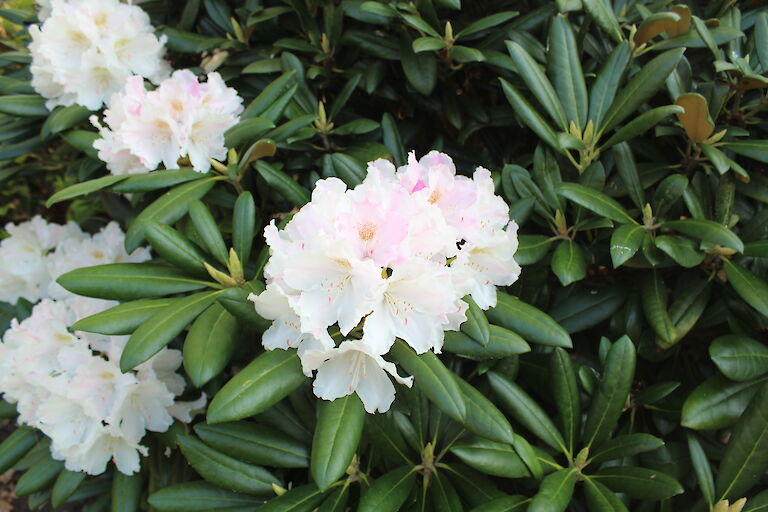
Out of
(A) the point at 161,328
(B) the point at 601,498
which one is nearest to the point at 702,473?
(B) the point at 601,498

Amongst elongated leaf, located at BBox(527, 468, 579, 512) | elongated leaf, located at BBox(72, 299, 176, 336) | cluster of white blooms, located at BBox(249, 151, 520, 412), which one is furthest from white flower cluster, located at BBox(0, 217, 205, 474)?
elongated leaf, located at BBox(527, 468, 579, 512)

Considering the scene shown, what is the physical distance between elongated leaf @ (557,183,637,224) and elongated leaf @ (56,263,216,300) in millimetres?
746

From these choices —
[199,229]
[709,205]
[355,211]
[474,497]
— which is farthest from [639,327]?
[199,229]

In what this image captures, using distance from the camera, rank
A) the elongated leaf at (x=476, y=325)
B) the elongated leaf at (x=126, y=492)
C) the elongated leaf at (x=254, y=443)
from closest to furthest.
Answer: the elongated leaf at (x=476, y=325) < the elongated leaf at (x=254, y=443) < the elongated leaf at (x=126, y=492)

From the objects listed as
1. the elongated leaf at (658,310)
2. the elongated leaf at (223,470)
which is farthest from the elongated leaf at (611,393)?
the elongated leaf at (223,470)

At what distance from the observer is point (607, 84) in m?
1.40

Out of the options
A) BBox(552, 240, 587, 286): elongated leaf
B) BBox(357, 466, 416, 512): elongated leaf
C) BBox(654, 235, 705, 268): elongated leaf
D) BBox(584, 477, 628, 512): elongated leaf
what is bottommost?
BBox(357, 466, 416, 512): elongated leaf

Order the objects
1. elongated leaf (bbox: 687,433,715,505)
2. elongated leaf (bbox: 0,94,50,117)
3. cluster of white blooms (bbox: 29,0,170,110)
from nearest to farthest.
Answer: elongated leaf (bbox: 687,433,715,505) < cluster of white blooms (bbox: 29,0,170,110) < elongated leaf (bbox: 0,94,50,117)

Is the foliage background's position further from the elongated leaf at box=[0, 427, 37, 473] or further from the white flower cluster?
the white flower cluster

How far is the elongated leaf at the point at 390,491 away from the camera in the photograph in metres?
1.09

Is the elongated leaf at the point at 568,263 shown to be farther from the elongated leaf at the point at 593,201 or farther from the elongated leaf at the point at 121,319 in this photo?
the elongated leaf at the point at 121,319

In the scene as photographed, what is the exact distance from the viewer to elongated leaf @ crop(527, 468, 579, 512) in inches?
40.6

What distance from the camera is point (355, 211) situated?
0.90 metres

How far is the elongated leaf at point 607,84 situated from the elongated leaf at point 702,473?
71cm
